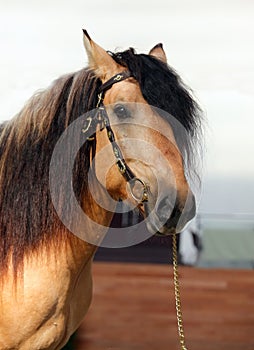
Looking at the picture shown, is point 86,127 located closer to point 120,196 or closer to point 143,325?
point 120,196

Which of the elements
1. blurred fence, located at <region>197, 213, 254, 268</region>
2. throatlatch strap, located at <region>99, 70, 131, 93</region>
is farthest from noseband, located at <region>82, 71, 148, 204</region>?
blurred fence, located at <region>197, 213, 254, 268</region>

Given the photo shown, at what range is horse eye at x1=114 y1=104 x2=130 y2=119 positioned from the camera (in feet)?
6.84

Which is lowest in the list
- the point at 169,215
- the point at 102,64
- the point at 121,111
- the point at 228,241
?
the point at 228,241

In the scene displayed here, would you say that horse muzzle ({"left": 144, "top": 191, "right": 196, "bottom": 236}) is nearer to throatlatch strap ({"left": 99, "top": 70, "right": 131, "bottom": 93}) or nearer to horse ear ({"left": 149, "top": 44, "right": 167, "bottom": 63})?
throatlatch strap ({"left": 99, "top": 70, "right": 131, "bottom": 93})

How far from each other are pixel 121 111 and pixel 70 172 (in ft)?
→ 0.73

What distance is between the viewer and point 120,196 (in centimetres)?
218

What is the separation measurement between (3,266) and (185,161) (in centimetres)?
57

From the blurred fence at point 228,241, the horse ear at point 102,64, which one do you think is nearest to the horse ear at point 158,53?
the horse ear at point 102,64

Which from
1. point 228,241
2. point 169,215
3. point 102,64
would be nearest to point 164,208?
point 169,215

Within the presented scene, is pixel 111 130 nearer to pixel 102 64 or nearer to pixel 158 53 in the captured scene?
pixel 102 64

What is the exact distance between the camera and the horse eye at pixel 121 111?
2.08 metres

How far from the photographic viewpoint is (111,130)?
6.93ft

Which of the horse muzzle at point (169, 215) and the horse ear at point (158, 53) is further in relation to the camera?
the horse ear at point (158, 53)

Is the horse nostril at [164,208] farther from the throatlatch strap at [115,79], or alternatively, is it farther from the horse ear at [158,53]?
the horse ear at [158,53]
